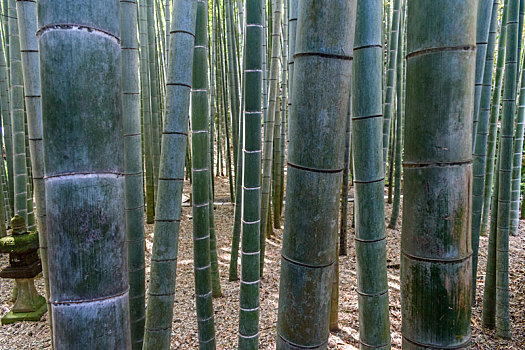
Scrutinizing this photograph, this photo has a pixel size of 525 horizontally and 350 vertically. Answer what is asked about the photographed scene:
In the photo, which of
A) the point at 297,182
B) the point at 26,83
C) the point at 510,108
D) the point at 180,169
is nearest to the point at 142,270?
the point at 180,169

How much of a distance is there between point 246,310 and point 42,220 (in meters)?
1.00

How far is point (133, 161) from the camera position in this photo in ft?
4.94

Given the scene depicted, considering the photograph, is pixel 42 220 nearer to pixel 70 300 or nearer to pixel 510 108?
pixel 70 300

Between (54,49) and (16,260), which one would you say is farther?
(16,260)

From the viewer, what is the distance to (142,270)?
5.09ft

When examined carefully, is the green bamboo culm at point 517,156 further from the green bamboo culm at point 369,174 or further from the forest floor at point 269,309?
the green bamboo culm at point 369,174

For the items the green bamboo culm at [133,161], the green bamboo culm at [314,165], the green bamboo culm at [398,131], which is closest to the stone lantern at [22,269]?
the green bamboo culm at [133,161]

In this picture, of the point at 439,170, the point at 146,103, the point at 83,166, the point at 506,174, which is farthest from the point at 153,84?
the point at 439,170

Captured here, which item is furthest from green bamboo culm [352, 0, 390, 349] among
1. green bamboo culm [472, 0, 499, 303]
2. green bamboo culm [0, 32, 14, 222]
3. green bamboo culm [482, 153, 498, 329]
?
green bamboo culm [0, 32, 14, 222]

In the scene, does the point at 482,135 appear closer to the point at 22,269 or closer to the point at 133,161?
the point at 133,161

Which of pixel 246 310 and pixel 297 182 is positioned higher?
pixel 297 182

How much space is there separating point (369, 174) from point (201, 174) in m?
0.82

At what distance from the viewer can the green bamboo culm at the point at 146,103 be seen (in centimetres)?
331

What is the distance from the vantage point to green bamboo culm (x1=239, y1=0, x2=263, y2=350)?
1.63 m
